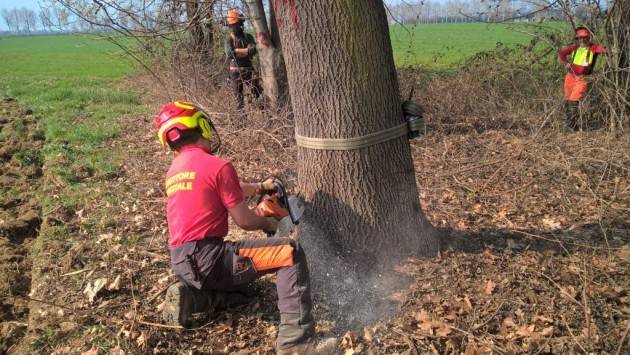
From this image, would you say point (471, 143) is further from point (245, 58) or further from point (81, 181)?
point (81, 181)

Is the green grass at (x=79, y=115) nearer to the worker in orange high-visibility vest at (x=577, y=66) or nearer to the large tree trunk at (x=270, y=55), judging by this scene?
the large tree trunk at (x=270, y=55)

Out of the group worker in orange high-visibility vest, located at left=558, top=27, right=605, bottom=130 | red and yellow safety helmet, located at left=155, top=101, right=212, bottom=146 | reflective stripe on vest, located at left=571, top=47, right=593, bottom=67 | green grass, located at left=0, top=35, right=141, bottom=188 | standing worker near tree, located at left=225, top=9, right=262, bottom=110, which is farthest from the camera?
standing worker near tree, located at left=225, top=9, right=262, bottom=110

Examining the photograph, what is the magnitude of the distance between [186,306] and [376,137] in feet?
5.50

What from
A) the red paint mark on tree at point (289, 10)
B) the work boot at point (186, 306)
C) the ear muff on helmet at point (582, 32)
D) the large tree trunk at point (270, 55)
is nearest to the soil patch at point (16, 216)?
the work boot at point (186, 306)

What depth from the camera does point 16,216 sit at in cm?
537

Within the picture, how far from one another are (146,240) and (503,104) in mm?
7528

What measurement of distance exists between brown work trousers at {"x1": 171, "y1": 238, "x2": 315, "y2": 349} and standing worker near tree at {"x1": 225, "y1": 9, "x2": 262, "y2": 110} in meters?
5.36

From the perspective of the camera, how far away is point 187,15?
7.86m

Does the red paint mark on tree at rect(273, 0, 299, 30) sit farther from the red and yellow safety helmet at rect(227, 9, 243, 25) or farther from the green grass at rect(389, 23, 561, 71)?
the red and yellow safety helmet at rect(227, 9, 243, 25)

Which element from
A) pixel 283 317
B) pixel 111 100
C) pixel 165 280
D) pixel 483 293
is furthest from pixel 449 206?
pixel 111 100

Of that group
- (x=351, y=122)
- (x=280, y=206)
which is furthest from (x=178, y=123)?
(x=351, y=122)

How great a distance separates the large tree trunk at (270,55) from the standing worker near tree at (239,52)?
51 cm

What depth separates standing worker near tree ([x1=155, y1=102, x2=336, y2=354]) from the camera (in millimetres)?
2801

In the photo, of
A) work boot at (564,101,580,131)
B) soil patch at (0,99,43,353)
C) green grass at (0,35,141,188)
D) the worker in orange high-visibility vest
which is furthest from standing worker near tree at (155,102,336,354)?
the worker in orange high-visibility vest
